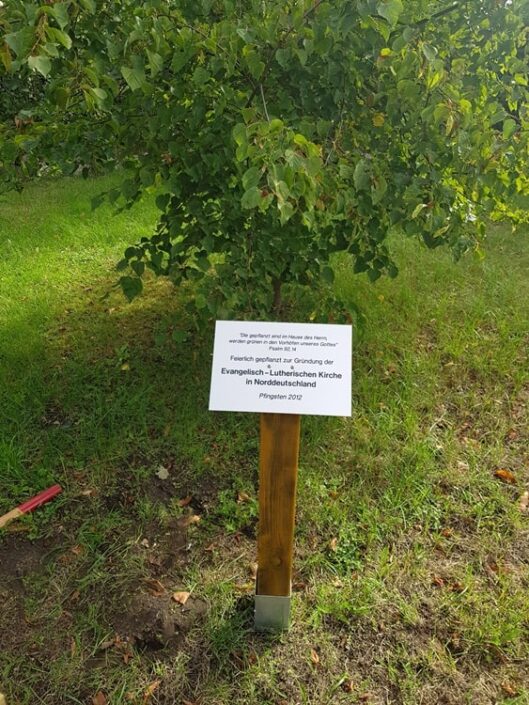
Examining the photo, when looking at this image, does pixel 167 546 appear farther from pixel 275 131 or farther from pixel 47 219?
pixel 47 219

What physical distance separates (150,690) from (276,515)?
712 mm

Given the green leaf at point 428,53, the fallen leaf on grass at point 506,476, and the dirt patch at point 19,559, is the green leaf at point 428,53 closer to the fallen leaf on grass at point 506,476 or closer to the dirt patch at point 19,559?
the fallen leaf on grass at point 506,476

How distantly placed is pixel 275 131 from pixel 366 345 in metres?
2.07

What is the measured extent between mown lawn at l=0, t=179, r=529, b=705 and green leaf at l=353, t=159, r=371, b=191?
4.07 ft

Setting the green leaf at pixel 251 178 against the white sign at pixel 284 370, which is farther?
the white sign at pixel 284 370

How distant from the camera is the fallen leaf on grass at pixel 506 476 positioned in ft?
8.29

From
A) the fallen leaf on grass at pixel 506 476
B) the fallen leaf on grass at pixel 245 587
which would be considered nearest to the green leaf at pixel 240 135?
the fallen leaf on grass at pixel 245 587

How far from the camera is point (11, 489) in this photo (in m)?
2.41

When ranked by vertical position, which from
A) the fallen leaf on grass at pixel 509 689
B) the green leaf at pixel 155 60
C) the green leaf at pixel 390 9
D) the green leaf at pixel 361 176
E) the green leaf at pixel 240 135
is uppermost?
the green leaf at pixel 390 9

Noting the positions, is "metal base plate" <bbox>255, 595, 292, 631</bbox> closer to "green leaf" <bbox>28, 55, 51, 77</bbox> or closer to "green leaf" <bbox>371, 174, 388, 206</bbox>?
"green leaf" <bbox>371, 174, 388, 206</bbox>

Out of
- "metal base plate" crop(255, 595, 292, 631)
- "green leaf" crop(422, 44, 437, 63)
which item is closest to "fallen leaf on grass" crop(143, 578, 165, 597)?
"metal base plate" crop(255, 595, 292, 631)

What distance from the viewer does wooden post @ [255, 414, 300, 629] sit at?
60.2 inches

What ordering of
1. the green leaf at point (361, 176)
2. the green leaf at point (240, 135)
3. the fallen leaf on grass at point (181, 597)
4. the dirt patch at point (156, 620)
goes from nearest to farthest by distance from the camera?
the green leaf at point (240, 135) < the green leaf at point (361, 176) < the dirt patch at point (156, 620) < the fallen leaf on grass at point (181, 597)

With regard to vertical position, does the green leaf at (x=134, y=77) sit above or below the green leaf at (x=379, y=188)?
above
